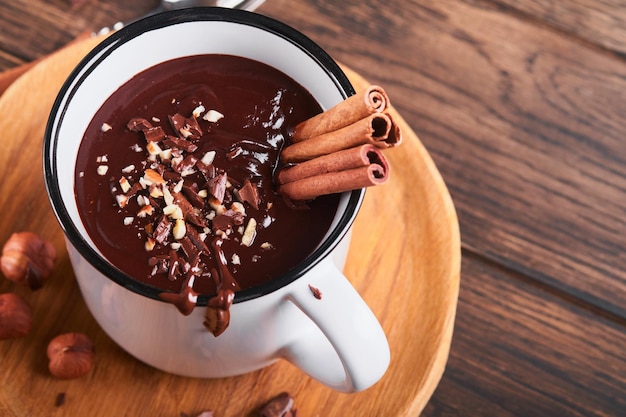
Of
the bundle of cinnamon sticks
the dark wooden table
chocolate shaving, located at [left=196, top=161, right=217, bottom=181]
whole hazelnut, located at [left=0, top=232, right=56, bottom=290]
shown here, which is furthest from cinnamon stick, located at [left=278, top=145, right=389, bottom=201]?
the dark wooden table

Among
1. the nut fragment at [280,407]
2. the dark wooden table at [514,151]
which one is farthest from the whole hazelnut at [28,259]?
the dark wooden table at [514,151]

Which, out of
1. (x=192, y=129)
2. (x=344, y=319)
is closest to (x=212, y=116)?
(x=192, y=129)

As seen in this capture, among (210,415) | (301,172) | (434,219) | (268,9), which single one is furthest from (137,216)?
(268,9)

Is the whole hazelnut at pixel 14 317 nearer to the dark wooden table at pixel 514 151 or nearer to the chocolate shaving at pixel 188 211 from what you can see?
the chocolate shaving at pixel 188 211

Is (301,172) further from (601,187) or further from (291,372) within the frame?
(601,187)

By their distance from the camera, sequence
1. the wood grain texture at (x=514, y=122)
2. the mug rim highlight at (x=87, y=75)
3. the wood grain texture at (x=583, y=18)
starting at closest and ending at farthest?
1. the mug rim highlight at (x=87, y=75)
2. the wood grain texture at (x=514, y=122)
3. the wood grain texture at (x=583, y=18)

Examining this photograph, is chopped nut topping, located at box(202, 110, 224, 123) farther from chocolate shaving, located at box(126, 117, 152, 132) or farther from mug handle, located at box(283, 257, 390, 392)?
mug handle, located at box(283, 257, 390, 392)

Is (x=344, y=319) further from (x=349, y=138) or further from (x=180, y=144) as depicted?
(x=180, y=144)
